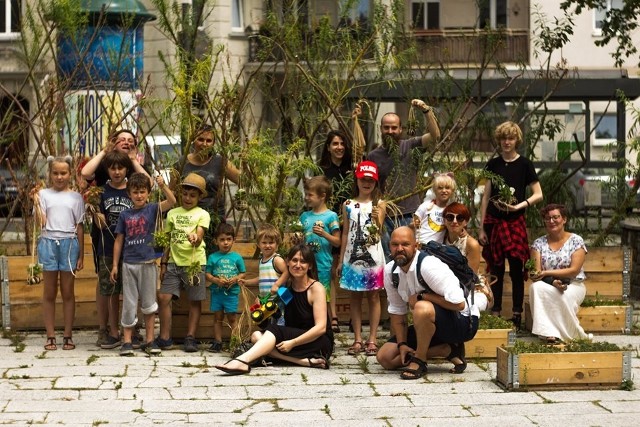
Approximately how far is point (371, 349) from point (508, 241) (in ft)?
6.09

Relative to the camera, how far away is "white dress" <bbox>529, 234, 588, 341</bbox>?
11078mm

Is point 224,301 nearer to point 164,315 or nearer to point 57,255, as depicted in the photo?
point 164,315

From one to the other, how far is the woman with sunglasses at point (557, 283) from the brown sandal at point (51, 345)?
13.3ft

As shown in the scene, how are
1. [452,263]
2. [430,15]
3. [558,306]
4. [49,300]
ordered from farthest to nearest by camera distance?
1. [430,15]
2. [49,300]
3. [558,306]
4. [452,263]

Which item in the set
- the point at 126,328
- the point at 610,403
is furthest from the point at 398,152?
the point at 610,403

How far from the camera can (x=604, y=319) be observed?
11.8 meters

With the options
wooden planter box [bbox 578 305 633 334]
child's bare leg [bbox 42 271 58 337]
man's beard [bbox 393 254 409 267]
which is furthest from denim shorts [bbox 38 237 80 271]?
wooden planter box [bbox 578 305 633 334]

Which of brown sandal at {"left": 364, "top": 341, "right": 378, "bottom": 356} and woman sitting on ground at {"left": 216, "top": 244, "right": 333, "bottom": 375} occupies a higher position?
woman sitting on ground at {"left": 216, "top": 244, "right": 333, "bottom": 375}

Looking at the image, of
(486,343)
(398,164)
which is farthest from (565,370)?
(398,164)

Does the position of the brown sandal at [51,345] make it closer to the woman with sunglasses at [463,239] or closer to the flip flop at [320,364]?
the flip flop at [320,364]

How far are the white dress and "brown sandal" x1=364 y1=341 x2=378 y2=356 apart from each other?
1.38 m

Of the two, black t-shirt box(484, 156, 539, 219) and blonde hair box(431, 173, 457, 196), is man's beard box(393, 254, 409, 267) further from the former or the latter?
black t-shirt box(484, 156, 539, 219)

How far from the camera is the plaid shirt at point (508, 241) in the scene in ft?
38.9

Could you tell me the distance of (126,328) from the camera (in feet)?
36.1
